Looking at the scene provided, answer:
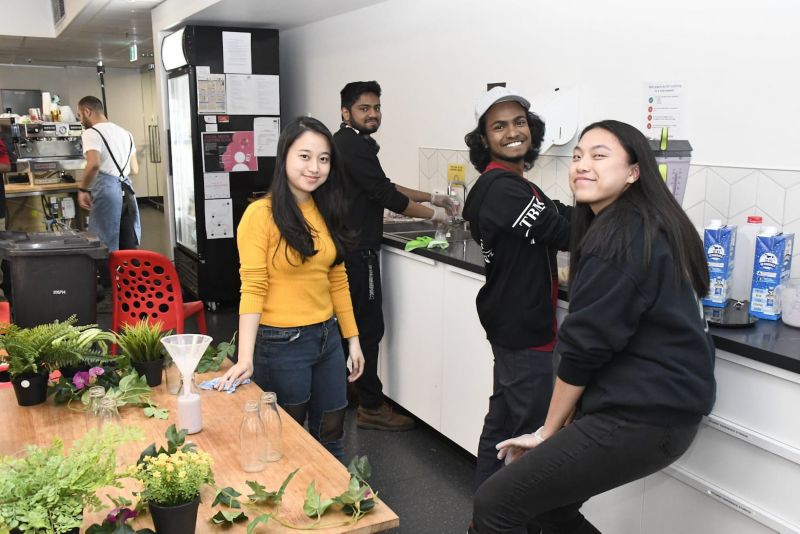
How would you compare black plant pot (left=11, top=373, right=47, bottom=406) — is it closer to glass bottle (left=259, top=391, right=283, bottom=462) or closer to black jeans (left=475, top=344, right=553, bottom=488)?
glass bottle (left=259, top=391, right=283, bottom=462)

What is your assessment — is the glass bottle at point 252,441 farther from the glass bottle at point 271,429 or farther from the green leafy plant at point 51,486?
the green leafy plant at point 51,486

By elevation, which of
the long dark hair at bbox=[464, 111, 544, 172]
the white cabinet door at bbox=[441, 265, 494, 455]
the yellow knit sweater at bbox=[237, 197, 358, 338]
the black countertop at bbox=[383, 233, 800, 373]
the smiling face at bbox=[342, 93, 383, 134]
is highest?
the smiling face at bbox=[342, 93, 383, 134]

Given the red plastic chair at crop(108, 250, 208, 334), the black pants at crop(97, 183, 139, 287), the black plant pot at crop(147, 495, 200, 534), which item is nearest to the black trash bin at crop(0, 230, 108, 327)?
the red plastic chair at crop(108, 250, 208, 334)

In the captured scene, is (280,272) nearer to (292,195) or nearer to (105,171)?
(292,195)

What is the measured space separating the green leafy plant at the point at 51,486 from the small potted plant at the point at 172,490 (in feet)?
0.25

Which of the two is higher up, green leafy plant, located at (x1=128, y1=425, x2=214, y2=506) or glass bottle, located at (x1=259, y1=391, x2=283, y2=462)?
green leafy plant, located at (x1=128, y1=425, x2=214, y2=506)

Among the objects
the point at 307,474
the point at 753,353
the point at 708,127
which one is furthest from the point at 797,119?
the point at 307,474

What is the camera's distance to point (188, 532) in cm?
129

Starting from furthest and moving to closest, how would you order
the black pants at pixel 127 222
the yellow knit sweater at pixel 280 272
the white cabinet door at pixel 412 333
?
1. the black pants at pixel 127 222
2. the white cabinet door at pixel 412 333
3. the yellow knit sweater at pixel 280 272

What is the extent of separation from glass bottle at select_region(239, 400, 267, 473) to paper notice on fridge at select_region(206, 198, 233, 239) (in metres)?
4.15

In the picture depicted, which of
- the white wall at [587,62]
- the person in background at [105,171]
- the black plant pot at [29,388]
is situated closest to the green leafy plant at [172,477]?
the black plant pot at [29,388]

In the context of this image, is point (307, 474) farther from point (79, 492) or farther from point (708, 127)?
point (708, 127)

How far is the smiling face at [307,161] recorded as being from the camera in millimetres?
2189

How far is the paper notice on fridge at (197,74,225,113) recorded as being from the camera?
534 cm
